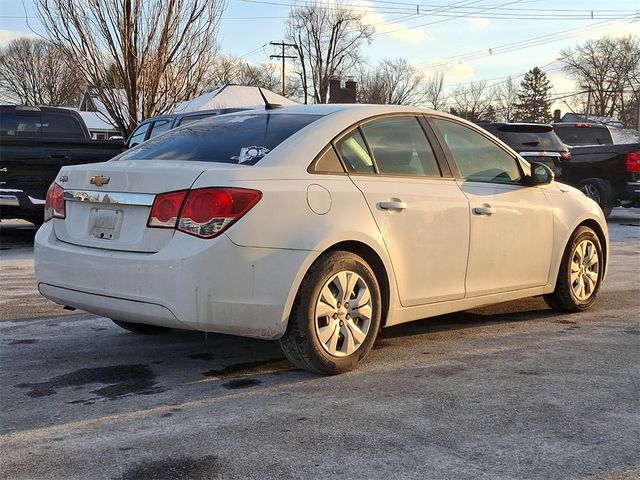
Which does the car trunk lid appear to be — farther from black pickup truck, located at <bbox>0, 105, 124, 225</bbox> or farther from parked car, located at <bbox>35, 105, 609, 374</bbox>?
black pickup truck, located at <bbox>0, 105, 124, 225</bbox>

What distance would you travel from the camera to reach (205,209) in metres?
3.67

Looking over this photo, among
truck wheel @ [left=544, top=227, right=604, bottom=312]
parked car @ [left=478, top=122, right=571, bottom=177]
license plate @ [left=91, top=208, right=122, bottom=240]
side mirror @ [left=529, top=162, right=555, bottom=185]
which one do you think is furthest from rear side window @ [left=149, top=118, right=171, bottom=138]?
license plate @ [left=91, top=208, right=122, bottom=240]

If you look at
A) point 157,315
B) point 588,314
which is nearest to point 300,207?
point 157,315

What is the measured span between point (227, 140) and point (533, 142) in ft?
31.1

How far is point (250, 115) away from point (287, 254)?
53.8 inches

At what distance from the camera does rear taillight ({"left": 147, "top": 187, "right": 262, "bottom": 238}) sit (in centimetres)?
367

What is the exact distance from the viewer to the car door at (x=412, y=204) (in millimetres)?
4332

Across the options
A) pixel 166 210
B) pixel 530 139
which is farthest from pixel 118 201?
pixel 530 139

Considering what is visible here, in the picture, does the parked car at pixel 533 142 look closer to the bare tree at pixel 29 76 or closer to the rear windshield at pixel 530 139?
the rear windshield at pixel 530 139

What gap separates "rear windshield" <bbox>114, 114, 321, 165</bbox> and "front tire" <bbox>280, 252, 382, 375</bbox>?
767mm

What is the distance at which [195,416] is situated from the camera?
344 cm

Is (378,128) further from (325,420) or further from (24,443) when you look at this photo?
(24,443)

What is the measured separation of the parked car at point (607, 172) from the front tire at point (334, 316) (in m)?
10.3

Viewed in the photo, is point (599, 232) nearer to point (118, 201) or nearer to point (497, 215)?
point (497, 215)
